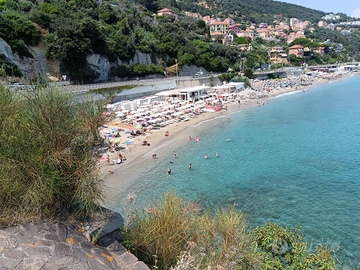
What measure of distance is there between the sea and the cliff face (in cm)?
1703

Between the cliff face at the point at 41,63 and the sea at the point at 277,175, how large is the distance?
55.9 feet

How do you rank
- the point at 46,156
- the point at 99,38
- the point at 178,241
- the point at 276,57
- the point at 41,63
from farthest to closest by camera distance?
the point at 276,57 < the point at 99,38 < the point at 41,63 < the point at 178,241 < the point at 46,156

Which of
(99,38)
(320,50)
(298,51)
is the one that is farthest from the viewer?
(320,50)

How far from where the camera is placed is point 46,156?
5.09m

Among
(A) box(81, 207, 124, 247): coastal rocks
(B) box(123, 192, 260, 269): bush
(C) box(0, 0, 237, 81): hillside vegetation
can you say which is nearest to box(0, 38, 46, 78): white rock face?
(C) box(0, 0, 237, 81): hillside vegetation

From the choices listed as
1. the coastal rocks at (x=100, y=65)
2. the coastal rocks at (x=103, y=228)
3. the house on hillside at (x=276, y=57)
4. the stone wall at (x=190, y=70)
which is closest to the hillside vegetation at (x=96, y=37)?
the coastal rocks at (x=100, y=65)

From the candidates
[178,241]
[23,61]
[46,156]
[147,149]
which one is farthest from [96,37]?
[178,241]

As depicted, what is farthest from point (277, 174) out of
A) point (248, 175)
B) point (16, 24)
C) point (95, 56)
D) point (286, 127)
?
point (16, 24)

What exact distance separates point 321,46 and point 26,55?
13224cm

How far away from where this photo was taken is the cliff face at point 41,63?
28688 mm

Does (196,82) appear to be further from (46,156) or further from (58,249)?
(58,249)

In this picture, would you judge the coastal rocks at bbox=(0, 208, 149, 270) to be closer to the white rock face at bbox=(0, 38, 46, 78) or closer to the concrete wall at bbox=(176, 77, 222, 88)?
the white rock face at bbox=(0, 38, 46, 78)

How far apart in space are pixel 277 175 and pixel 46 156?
1582cm

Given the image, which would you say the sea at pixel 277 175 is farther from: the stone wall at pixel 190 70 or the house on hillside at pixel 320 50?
the house on hillside at pixel 320 50
